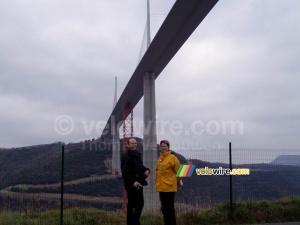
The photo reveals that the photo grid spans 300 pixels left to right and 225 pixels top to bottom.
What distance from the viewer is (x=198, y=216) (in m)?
7.25

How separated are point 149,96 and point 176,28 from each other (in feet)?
22.1

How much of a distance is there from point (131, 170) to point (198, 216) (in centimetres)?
243

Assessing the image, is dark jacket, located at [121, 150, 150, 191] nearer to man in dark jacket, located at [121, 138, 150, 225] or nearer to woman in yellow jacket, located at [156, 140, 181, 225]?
man in dark jacket, located at [121, 138, 150, 225]

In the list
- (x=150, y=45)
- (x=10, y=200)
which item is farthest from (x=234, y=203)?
(x=150, y=45)

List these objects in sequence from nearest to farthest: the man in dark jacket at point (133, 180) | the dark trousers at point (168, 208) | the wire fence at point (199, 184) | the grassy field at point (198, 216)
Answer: the man in dark jacket at point (133, 180), the dark trousers at point (168, 208), the grassy field at point (198, 216), the wire fence at point (199, 184)

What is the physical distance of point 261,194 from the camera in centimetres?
915

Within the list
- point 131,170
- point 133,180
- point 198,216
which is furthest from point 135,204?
point 198,216

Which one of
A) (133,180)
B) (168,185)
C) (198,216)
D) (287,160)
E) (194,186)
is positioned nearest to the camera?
(133,180)

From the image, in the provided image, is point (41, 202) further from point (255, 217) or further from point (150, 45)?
point (150, 45)

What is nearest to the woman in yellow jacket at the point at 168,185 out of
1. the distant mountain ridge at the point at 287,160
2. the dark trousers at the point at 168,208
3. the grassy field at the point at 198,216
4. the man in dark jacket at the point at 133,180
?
the dark trousers at the point at 168,208

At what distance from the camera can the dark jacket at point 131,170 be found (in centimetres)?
544

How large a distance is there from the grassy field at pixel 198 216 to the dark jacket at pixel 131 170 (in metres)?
1.82

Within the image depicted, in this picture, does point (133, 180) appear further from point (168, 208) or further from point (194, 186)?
point (194, 186)

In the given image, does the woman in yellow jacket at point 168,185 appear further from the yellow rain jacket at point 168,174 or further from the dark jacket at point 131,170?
the dark jacket at point 131,170
